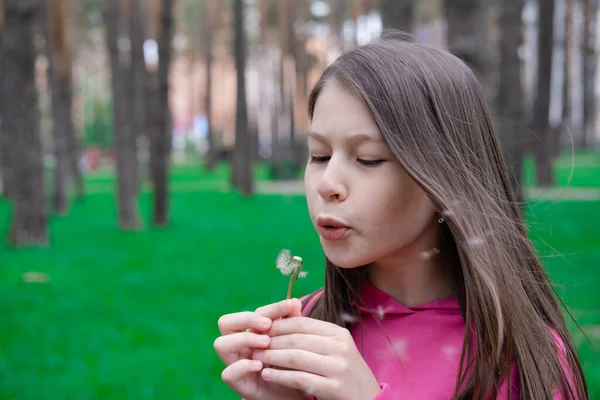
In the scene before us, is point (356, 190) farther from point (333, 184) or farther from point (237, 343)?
point (237, 343)

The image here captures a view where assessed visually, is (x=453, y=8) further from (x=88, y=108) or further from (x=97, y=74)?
(x=88, y=108)

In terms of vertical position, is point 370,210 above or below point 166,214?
above

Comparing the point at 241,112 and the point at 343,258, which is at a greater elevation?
the point at 343,258

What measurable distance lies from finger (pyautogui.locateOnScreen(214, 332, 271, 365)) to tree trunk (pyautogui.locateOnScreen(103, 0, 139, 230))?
10.5 m

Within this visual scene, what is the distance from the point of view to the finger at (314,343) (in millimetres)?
1306

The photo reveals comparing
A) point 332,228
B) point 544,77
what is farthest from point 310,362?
point 544,77

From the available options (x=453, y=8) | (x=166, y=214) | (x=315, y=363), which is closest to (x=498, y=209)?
(x=315, y=363)

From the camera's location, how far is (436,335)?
1480 millimetres

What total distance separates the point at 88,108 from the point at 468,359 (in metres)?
47.4

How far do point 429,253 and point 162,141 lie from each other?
11.3m

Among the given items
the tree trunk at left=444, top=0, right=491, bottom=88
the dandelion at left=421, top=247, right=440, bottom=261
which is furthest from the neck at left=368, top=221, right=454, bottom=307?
the tree trunk at left=444, top=0, right=491, bottom=88

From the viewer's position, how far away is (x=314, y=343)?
131 centimetres

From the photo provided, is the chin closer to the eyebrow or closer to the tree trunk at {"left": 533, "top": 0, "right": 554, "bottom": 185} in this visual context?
the eyebrow

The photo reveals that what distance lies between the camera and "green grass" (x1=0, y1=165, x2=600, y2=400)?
4418mm
